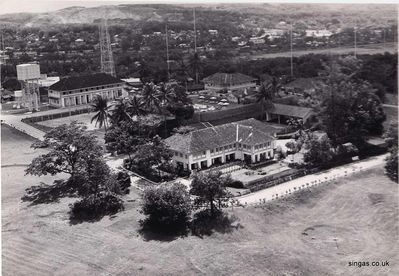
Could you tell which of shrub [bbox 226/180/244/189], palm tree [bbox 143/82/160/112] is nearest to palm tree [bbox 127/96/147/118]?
palm tree [bbox 143/82/160/112]

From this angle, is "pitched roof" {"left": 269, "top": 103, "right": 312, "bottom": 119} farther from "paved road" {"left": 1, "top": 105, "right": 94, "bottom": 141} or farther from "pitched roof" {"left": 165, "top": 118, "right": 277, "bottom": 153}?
"paved road" {"left": 1, "top": 105, "right": 94, "bottom": 141}

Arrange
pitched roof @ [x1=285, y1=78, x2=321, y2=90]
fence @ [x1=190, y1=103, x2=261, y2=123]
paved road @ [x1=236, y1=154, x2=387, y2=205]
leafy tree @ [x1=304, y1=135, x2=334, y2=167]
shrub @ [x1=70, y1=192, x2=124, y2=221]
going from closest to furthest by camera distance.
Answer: shrub @ [x1=70, y1=192, x2=124, y2=221] < paved road @ [x1=236, y1=154, x2=387, y2=205] < leafy tree @ [x1=304, y1=135, x2=334, y2=167] < fence @ [x1=190, y1=103, x2=261, y2=123] < pitched roof @ [x1=285, y1=78, x2=321, y2=90]

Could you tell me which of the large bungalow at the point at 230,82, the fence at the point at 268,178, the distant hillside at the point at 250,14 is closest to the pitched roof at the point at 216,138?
the fence at the point at 268,178

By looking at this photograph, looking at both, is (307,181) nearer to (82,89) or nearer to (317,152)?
(317,152)

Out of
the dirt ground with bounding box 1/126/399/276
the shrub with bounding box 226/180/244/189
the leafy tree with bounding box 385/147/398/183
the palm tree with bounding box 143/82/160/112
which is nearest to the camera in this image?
the dirt ground with bounding box 1/126/399/276

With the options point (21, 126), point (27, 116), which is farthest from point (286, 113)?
point (27, 116)

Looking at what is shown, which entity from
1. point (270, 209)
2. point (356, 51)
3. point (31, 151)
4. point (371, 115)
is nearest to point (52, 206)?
point (31, 151)
